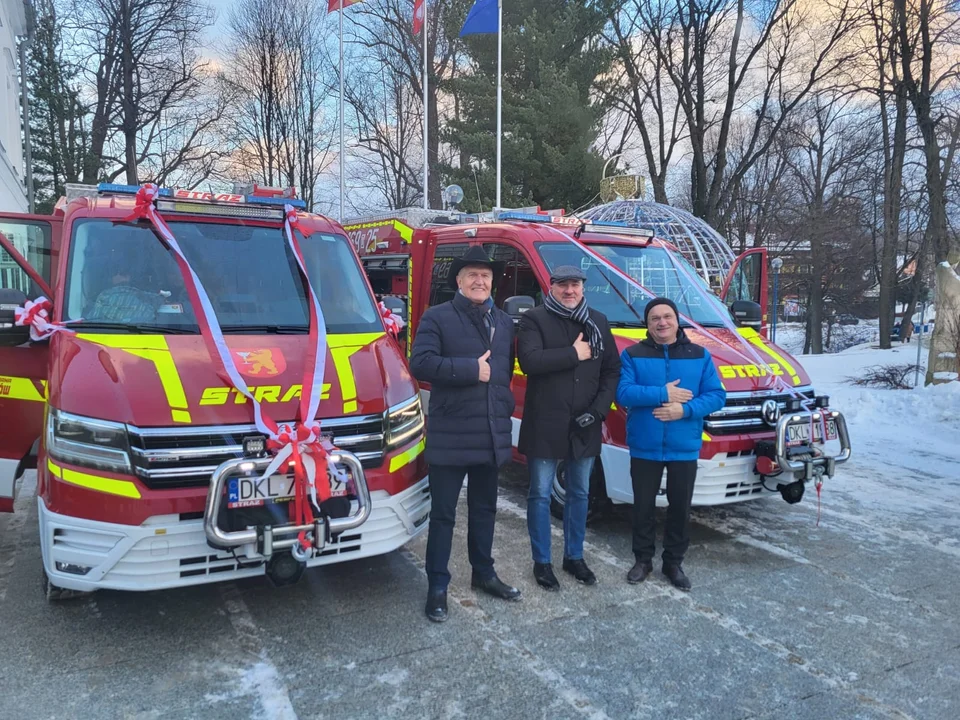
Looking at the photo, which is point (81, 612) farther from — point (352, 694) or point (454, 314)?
point (454, 314)

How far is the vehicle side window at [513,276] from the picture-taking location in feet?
19.6

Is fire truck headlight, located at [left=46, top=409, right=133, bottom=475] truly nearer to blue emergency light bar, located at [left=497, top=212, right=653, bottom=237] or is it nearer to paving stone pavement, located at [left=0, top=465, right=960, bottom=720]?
paving stone pavement, located at [left=0, top=465, right=960, bottom=720]

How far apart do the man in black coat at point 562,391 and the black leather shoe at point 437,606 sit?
0.70 meters

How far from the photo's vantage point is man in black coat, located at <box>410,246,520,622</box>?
3887 mm

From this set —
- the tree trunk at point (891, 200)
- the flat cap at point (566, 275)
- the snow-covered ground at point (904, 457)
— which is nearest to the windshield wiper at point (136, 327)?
the flat cap at point (566, 275)

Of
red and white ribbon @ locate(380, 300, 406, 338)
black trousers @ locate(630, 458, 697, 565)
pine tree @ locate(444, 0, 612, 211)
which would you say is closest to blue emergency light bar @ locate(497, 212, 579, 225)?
red and white ribbon @ locate(380, 300, 406, 338)

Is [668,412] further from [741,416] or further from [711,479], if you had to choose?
[741,416]

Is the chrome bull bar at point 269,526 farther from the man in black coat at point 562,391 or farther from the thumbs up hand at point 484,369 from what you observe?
the man in black coat at point 562,391

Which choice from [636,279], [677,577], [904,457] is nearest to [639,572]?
[677,577]

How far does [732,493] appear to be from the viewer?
4.93 meters

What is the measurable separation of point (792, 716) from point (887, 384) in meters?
10.9

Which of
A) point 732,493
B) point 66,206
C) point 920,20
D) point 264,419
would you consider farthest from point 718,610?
point 920,20

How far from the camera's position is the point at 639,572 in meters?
4.54

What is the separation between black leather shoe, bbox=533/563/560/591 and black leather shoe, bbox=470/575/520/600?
0.20 meters
